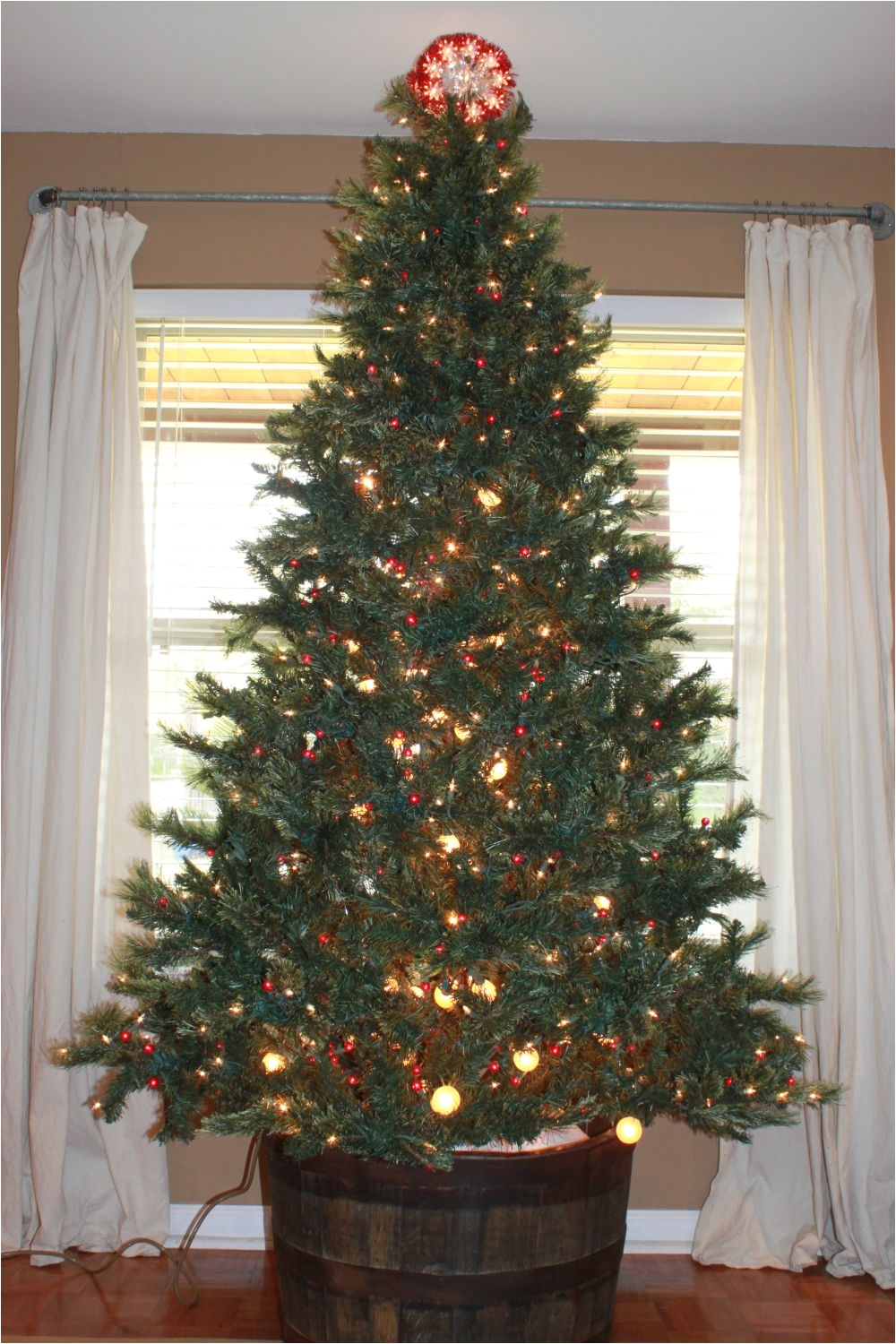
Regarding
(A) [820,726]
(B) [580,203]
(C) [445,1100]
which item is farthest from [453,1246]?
(B) [580,203]

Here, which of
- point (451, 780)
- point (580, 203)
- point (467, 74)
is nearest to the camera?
point (451, 780)

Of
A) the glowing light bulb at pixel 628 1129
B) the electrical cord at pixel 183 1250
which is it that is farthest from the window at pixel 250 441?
the glowing light bulb at pixel 628 1129

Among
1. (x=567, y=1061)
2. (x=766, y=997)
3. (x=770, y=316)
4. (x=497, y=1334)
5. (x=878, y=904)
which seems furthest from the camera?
Result: (x=770, y=316)

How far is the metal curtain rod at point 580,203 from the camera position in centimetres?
256

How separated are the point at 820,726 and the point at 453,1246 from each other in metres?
1.48

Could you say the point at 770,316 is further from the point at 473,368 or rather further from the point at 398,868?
the point at 398,868

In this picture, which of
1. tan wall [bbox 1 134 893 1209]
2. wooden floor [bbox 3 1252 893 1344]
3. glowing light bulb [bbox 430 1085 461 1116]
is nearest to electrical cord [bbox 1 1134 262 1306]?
wooden floor [bbox 3 1252 893 1344]

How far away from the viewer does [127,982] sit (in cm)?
185

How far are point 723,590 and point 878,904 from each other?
2.94 ft

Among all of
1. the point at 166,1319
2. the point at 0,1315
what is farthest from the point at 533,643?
the point at 0,1315

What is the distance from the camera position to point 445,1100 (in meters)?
1.59

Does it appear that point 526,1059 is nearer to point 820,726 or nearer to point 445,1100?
point 445,1100

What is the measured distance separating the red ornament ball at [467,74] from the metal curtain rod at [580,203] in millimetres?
554

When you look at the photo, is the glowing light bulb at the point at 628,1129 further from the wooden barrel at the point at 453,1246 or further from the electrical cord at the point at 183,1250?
the electrical cord at the point at 183,1250
